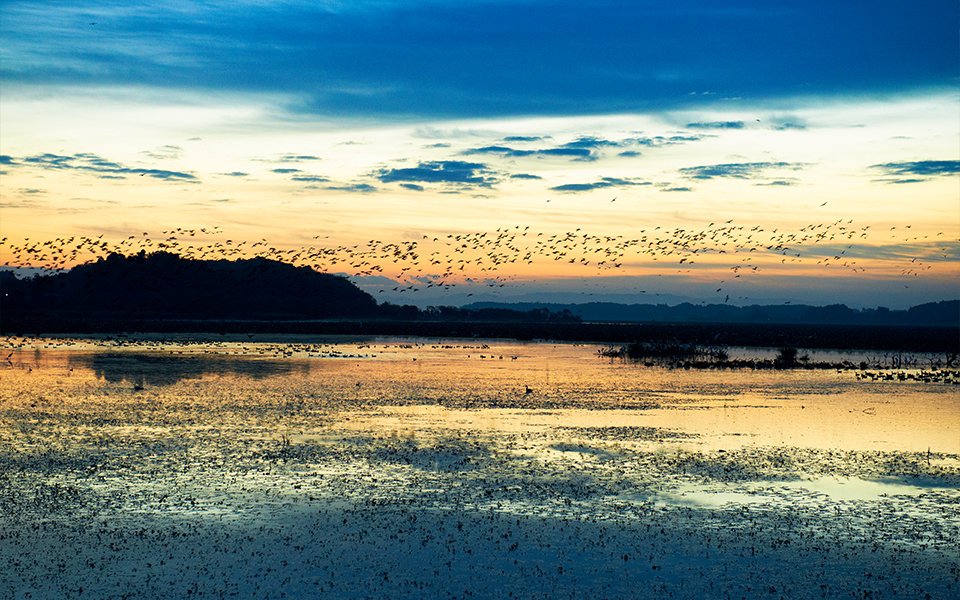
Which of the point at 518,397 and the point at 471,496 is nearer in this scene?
the point at 471,496

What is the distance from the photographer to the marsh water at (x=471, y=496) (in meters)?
10.9

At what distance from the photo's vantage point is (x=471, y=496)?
48.6ft

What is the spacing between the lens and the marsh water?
428 inches

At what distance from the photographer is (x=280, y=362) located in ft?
157

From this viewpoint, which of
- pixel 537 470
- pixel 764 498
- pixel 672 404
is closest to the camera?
pixel 764 498

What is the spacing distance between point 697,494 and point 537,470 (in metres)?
3.28

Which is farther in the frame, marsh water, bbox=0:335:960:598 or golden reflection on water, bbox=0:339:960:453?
golden reflection on water, bbox=0:339:960:453

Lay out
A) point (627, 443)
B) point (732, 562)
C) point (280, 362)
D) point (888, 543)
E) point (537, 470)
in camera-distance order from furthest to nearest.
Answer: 1. point (280, 362)
2. point (627, 443)
3. point (537, 470)
4. point (888, 543)
5. point (732, 562)

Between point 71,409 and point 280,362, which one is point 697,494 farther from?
point 280,362

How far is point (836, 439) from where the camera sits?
21.3 meters

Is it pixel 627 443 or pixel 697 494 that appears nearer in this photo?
pixel 697 494

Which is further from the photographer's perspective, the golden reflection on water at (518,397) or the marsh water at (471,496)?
the golden reflection on water at (518,397)

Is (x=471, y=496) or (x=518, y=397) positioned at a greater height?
(x=518, y=397)

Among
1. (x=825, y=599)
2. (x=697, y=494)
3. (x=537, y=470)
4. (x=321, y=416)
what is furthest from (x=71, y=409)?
(x=825, y=599)
